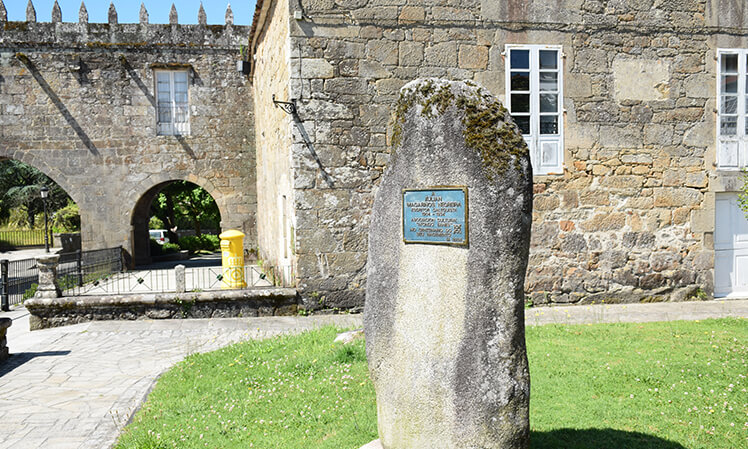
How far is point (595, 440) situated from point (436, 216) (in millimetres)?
2091

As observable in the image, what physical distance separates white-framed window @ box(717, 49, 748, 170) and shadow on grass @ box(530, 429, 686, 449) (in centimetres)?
786

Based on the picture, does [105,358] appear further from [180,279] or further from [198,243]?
[198,243]

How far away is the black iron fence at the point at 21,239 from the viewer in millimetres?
29234

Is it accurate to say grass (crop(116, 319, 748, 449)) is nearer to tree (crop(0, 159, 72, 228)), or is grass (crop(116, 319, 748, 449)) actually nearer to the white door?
the white door

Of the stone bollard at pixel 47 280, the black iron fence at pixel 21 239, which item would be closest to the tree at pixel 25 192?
the black iron fence at pixel 21 239

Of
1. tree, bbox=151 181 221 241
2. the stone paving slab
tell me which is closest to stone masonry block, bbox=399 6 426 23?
the stone paving slab

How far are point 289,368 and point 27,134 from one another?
561 inches

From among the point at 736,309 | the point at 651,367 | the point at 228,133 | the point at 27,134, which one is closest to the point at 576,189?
the point at 736,309

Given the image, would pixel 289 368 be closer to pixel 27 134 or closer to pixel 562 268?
pixel 562 268

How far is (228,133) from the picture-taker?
57.4 feet

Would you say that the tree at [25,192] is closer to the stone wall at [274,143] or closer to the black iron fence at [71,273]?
the black iron fence at [71,273]

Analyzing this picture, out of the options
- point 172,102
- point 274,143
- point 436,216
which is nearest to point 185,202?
point 172,102

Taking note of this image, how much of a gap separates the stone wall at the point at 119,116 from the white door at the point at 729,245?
12.2 m

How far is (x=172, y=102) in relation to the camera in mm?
17234
